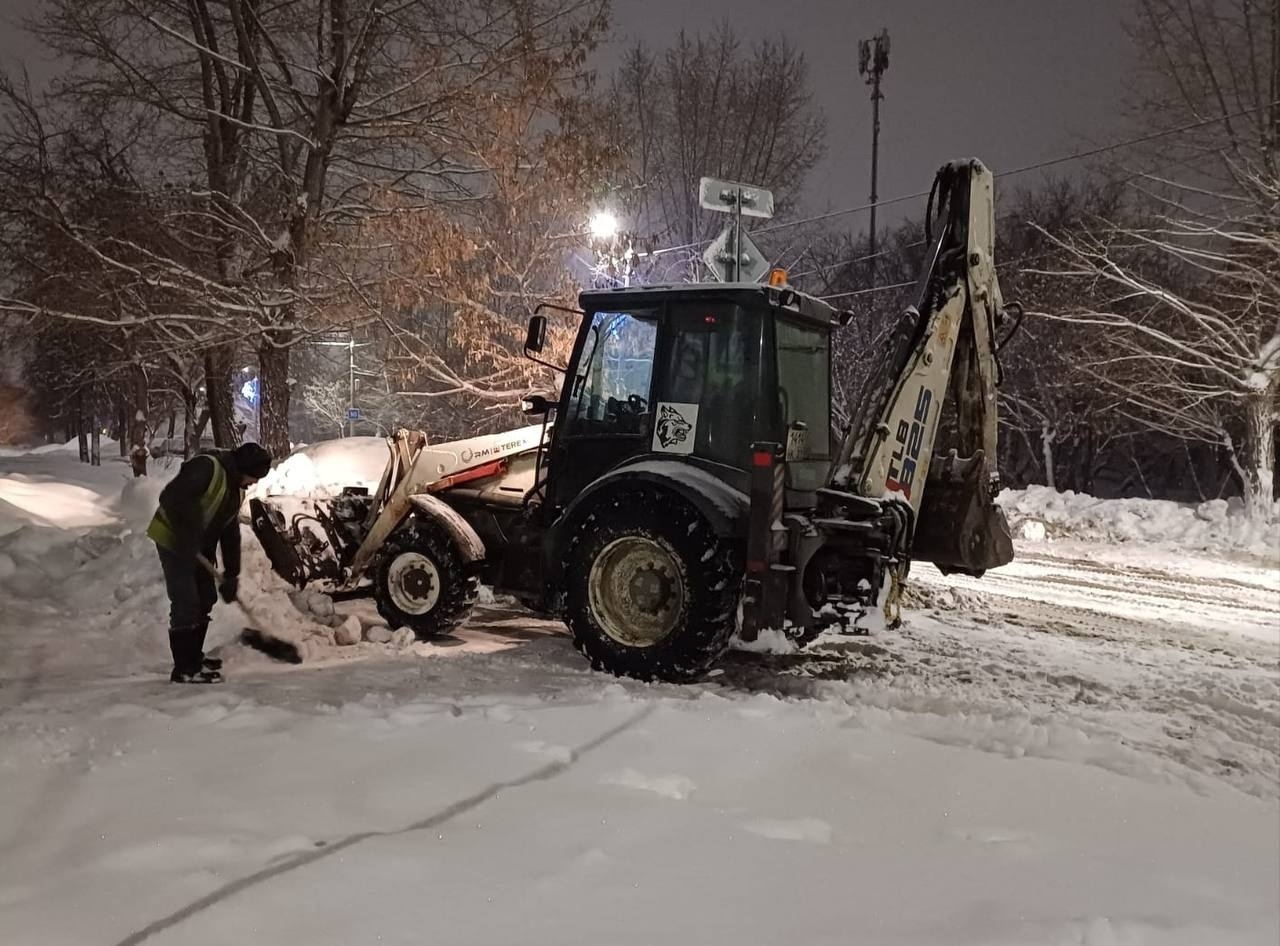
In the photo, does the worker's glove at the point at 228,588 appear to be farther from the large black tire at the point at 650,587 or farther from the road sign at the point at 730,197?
the road sign at the point at 730,197

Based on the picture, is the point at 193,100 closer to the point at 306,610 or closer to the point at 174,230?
the point at 174,230

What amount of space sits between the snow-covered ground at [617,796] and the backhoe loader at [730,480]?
509 mm

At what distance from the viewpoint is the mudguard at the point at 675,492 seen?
5.77m

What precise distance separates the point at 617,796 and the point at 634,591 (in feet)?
8.06

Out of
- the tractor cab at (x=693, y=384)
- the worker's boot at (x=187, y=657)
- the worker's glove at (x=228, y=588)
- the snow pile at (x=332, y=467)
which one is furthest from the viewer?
the snow pile at (x=332, y=467)

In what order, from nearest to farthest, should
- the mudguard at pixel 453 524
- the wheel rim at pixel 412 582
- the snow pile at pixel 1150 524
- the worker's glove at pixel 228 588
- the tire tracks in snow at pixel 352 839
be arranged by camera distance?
the tire tracks in snow at pixel 352 839 → the worker's glove at pixel 228 588 → the mudguard at pixel 453 524 → the wheel rim at pixel 412 582 → the snow pile at pixel 1150 524

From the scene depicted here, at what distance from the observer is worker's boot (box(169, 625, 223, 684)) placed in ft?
18.3

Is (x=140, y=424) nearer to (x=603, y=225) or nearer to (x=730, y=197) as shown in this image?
(x=603, y=225)

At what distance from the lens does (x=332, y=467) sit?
40.7ft

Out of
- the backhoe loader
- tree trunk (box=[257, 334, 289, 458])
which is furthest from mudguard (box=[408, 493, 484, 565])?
tree trunk (box=[257, 334, 289, 458])

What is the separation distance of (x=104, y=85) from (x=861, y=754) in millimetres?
14015

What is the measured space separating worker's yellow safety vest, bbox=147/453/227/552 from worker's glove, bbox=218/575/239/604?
1.27ft

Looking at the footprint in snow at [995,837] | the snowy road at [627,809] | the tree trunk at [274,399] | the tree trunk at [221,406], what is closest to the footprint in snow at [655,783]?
the snowy road at [627,809]

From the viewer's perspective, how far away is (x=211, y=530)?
5.90 meters
